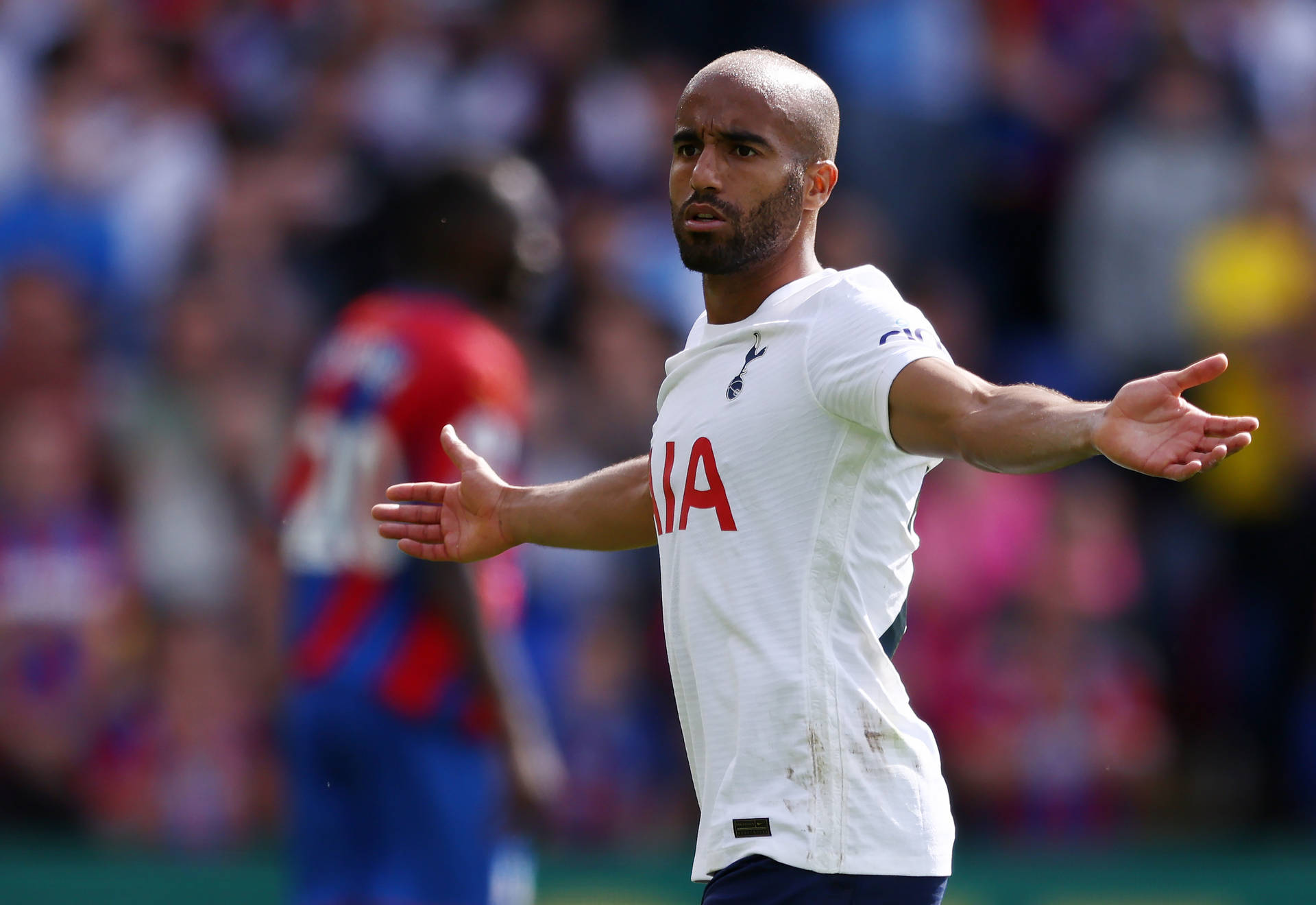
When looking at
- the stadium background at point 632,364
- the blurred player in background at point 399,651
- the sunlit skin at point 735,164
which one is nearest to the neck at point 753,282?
the sunlit skin at point 735,164

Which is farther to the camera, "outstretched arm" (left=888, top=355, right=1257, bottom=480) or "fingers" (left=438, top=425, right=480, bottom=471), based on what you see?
"fingers" (left=438, top=425, right=480, bottom=471)

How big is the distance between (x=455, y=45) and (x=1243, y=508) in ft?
17.1

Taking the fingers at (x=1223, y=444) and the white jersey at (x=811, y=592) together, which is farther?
the white jersey at (x=811, y=592)

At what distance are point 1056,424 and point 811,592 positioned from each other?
2.06ft

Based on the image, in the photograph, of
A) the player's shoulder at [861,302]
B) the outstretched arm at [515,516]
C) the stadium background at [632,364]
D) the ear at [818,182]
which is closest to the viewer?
the player's shoulder at [861,302]

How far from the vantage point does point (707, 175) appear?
373cm

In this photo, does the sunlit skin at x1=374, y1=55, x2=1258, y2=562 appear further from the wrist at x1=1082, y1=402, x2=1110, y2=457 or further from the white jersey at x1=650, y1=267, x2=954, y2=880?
the white jersey at x1=650, y1=267, x2=954, y2=880

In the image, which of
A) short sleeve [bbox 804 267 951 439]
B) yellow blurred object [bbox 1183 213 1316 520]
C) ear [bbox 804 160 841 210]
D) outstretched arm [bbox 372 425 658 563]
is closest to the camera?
short sleeve [bbox 804 267 951 439]

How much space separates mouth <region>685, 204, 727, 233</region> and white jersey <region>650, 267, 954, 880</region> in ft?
0.67

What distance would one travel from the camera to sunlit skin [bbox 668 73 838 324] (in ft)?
12.3

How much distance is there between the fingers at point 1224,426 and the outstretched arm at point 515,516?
4.63 feet

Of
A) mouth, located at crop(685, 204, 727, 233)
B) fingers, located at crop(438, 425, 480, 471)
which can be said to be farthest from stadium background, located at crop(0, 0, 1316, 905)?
mouth, located at crop(685, 204, 727, 233)

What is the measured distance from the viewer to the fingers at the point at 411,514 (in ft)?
13.8

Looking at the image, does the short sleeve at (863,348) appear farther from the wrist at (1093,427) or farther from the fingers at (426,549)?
the fingers at (426,549)
